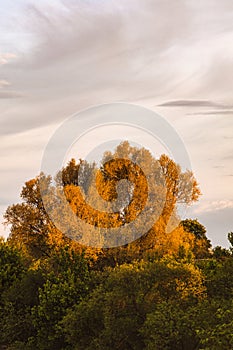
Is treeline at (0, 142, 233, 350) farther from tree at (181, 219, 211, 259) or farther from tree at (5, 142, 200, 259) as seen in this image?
tree at (181, 219, 211, 259)

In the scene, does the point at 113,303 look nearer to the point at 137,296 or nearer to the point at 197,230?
the point at 137,296

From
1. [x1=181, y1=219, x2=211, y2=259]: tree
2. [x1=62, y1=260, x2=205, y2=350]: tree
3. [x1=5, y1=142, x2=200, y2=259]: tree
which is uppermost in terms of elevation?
[x1=181, y1=219, x2=211, y2=259]: tree

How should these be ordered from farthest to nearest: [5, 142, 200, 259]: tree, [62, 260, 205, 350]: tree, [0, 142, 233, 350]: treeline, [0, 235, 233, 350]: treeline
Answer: [5, 142, 200, 259]: tree, [62, 260, 205, 350]: tree, [0, 142, 233, 350]: treeline, [0, 235, 233, 350]: treeline

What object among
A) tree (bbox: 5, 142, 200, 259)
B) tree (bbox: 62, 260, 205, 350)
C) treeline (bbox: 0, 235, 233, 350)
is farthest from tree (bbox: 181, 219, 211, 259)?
tree (bbox: 62, 260, 205, 350)

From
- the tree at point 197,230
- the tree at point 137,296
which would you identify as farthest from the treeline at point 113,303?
the tree at point 197,230

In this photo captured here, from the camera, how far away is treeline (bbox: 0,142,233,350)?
44.7 meters

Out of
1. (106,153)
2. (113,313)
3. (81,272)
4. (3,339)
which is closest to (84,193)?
(106,153)

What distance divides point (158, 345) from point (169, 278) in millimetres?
6281

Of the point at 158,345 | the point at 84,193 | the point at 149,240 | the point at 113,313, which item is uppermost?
the point at 84,193

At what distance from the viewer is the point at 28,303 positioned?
199 feet

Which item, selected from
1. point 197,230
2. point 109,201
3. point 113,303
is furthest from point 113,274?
point 197,230

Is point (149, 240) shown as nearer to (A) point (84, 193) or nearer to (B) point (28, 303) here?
(A) point (84, 193)

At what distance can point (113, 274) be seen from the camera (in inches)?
1987

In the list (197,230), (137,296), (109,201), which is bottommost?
(137,296)
